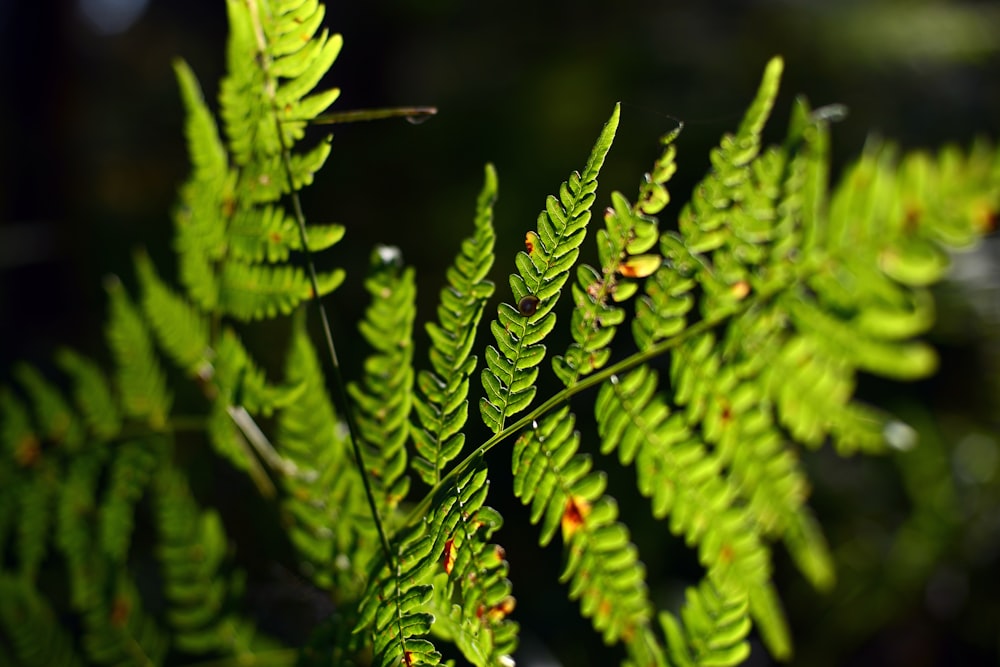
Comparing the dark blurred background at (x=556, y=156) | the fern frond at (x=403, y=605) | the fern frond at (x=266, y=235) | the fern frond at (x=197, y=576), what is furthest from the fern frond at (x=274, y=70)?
the dark blurred background at (x=556, y=156)

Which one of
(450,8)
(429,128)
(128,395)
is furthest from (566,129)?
(128,395)

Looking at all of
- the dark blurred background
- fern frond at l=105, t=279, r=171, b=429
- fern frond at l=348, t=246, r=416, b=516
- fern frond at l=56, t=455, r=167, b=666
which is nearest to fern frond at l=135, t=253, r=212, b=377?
fern frond at l=105, t=279, r=171, b=429

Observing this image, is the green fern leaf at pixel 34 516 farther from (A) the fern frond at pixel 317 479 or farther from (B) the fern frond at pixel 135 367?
(A) the fern frond at pixel 317 479

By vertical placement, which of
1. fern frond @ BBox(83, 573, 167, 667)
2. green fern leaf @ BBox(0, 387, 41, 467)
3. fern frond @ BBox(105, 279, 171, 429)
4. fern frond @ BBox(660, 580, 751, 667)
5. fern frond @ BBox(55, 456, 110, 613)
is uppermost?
fern frond @ BBox(105, 279, 171, 429)

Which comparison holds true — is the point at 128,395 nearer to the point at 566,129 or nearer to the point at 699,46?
the point at 566,129

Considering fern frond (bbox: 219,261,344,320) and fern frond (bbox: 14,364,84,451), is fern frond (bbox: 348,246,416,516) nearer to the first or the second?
fern frond (bbox: 219,261,344,320)

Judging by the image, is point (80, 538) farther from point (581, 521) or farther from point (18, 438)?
point (581, 521)
